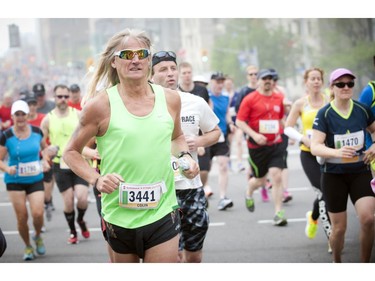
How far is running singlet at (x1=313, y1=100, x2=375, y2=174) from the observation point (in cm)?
637

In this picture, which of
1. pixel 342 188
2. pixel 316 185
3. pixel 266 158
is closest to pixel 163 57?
pixel 342 188

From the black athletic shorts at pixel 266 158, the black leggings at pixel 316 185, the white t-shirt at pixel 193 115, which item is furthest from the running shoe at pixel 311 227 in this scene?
the white t-shirt at pixel 193 115

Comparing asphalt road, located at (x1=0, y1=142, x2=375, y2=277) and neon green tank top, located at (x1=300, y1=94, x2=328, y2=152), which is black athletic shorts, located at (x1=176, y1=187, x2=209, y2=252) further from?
neon green tank top, located at (x1=300, y1=94, x2=328, y2=152)

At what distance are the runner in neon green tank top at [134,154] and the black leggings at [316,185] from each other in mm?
3250

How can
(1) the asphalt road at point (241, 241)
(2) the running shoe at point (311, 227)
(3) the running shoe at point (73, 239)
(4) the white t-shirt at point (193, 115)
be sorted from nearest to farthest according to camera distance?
(4) the white t-shirt at point (193, 115)
(1) the asphalt road at point (241, 241)
(2) the running shoe at point (311, 227)
(3) the running shoe at point (73, 239)

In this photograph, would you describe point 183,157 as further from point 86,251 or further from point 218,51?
point 218,51

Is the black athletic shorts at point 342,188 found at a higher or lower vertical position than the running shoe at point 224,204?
higher

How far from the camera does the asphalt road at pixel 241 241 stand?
7.94 meters

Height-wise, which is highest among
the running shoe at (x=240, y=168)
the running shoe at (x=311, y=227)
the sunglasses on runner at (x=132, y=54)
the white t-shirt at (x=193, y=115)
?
the sunglasses on runner at (x=132, y=54)

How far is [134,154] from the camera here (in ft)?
14.7

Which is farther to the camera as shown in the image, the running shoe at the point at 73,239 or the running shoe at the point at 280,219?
the running shoe at the point at 280,219

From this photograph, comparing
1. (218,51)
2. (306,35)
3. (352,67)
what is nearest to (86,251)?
(352,67)

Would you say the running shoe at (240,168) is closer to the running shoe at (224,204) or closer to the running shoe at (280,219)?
the running shoe at (224,204)

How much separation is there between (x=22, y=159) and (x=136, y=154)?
427 centimetres
